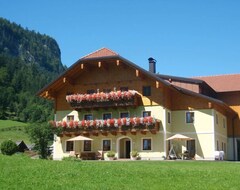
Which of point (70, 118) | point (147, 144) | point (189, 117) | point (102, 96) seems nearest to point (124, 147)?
point (147, 144)

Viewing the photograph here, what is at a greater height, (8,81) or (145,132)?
(8,81)

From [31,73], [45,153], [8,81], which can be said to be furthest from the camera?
[31,73]

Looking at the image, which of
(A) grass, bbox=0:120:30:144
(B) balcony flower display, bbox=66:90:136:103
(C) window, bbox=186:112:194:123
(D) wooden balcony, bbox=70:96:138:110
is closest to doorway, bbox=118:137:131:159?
(D) wooden balcony, bbox=70:96:138:110

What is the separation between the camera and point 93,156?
39.3 meters

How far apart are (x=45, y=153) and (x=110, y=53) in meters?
11.5

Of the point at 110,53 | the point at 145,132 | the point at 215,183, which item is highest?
the point at 110,53

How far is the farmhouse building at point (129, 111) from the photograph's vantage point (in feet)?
125

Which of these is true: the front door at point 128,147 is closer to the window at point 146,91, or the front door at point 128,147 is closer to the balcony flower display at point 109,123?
the balcony flower display at point 109,123

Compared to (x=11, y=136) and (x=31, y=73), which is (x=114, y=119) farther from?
(x=31, y=73)

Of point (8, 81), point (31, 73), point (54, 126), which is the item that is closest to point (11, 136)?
point (54, 126)

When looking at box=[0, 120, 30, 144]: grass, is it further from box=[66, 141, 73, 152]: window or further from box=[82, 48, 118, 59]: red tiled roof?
box=[82, 48, 118, 59]: red tiled roof

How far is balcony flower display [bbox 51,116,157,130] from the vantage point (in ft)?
122

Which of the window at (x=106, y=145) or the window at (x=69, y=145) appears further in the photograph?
the window at (x=69, y=145)

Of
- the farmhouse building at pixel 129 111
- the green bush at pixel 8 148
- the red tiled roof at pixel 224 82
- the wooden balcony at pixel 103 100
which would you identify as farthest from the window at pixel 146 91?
the green bush at pixel 8 148
